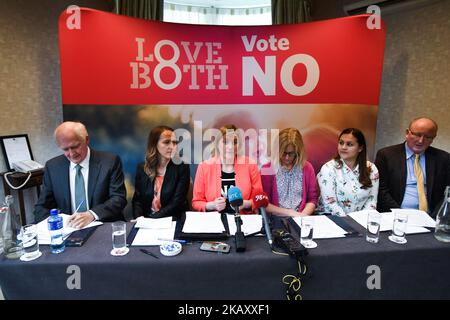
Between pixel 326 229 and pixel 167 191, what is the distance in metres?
1.30

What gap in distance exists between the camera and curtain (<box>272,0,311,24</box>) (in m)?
3.55

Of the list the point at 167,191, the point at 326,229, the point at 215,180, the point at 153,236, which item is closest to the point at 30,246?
the point at 153,236

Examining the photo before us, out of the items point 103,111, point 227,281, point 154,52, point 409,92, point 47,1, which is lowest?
point 227,281

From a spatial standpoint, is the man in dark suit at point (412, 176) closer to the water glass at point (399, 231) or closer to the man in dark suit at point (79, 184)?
the water glass at point (399, 231)

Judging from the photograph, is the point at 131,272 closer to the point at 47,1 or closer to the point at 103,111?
the point at 103,111

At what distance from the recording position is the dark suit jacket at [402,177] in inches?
89.8

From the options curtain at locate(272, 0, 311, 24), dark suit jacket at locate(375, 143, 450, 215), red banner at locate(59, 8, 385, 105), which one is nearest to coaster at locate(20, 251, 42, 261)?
red banner at locate(59, 8, 385, 105)

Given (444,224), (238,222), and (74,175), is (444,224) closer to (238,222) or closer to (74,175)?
(238,222)

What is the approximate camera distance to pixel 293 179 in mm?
2350

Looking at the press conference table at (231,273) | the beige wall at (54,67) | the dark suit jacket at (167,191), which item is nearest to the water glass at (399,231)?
the press conference table at (231,273)

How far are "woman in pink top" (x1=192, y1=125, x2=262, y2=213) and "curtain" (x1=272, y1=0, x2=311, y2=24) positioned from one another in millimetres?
2132

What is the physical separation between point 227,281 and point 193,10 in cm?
360

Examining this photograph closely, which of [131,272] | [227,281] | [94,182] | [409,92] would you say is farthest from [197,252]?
[409,92]

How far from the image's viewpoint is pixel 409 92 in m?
3.28
